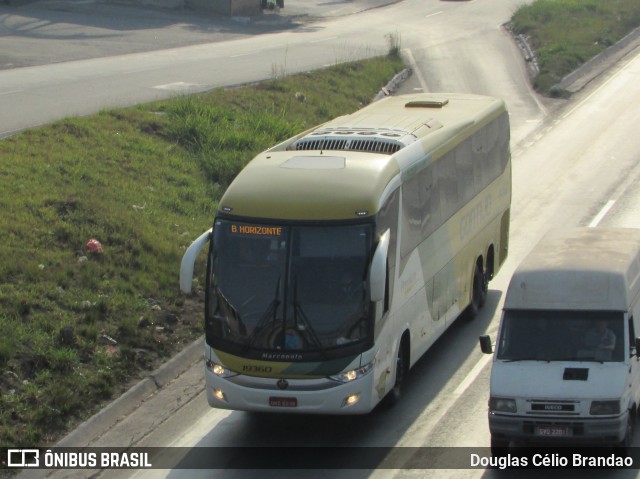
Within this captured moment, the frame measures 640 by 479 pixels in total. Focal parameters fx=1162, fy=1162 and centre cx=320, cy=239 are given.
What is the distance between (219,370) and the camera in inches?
563

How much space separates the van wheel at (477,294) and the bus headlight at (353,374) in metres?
5.85

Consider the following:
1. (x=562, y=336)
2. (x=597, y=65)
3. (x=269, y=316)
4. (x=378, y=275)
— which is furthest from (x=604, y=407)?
(x=597, y=65)

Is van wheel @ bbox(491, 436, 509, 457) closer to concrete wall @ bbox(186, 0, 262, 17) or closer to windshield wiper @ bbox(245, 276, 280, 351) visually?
windshield wiper @ bbox(245, 276, 280, 351)

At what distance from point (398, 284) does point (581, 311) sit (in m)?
2.65

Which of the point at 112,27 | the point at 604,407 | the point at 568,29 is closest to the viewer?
the point at 604,407

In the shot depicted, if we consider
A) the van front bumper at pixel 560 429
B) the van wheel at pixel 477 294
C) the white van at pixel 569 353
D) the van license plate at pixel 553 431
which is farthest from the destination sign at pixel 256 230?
the van wheel at pixel 477 294

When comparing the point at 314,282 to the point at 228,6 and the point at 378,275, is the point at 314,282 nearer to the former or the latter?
the point at 378,275

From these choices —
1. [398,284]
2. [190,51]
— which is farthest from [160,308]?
[190,51]

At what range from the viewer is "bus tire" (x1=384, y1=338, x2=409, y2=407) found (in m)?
15.6

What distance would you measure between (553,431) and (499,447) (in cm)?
89

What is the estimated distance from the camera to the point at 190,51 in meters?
42.8

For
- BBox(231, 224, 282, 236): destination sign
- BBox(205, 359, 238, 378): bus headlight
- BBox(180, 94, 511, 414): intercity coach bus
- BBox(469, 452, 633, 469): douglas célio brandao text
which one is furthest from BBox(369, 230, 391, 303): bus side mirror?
BBox(469, 452, 633, 469): douglas célio brandao text

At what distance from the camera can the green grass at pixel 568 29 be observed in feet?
140

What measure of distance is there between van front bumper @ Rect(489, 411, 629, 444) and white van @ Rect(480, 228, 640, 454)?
0.01 m
